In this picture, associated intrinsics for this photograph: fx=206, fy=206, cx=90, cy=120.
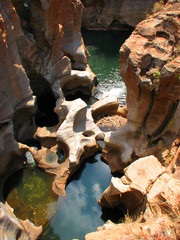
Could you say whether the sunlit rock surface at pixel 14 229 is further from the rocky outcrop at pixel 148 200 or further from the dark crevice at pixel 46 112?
the dark crevice at pixel 46 112

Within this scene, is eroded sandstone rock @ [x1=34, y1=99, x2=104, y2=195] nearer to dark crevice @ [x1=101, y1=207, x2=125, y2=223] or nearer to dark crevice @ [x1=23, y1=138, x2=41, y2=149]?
dark crevice @ [x1=23, y1=138, x2=41, y2=149]

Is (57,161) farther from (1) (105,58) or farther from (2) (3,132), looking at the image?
(1) (105,58)

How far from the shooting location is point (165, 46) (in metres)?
7.20

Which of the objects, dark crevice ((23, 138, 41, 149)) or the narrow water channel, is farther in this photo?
dark crevice ((23, 138, 41, 149))

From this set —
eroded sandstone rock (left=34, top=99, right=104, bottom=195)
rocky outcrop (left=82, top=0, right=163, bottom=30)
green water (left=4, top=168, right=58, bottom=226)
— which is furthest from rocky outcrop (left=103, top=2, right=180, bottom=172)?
rocky outcrop (left=82, top=0, right=163, bottom=30)

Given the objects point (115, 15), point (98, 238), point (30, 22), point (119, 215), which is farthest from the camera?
point (115, 15)

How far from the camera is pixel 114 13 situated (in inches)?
818

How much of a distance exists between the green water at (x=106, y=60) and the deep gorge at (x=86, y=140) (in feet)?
9.42

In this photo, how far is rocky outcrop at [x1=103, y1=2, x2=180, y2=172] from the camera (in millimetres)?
6949

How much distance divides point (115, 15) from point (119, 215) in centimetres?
1941

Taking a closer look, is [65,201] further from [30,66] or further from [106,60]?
[106,60]

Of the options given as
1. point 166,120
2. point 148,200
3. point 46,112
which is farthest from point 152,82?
point 46,112

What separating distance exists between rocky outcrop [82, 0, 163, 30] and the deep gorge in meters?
10.5

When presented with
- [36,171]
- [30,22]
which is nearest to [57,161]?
[36,171]
